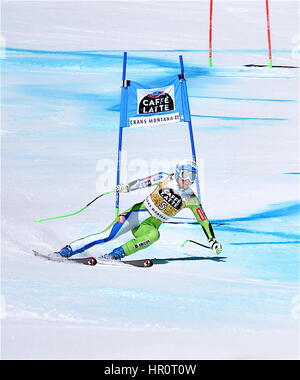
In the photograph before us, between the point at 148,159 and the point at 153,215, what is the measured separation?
3.59 meters

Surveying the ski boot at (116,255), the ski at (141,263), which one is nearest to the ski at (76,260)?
the ski boot at (116,255)

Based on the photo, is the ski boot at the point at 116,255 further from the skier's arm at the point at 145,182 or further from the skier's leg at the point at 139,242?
the skier's arm at the point at 145,182

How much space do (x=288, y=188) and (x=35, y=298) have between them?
4389 mm

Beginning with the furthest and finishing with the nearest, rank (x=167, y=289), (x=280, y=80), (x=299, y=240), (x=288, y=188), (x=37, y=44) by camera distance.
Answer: (x=37, y=44)
(x=280, y=80)
(x=288, y=188)
(x=299, y=240)
(x=167, y=289)

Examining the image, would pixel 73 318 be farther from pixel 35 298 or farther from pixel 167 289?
pixel 167 289

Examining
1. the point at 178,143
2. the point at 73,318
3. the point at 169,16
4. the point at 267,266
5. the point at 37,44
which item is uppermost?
the point at 169,16

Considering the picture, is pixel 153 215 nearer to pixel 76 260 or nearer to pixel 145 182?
pixel 145 182

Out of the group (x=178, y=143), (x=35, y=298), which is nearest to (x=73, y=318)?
(x=35, y=298)

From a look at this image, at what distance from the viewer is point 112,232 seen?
8.04 meters

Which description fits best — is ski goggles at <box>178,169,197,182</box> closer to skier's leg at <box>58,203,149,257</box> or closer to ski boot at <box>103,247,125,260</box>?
skier's leg at <box>58,203,149,257</box>

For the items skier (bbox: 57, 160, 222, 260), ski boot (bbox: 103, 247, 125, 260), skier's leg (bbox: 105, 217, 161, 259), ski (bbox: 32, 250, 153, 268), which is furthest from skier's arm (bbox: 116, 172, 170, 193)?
ski (bbox: 32, 250, 153, 268)

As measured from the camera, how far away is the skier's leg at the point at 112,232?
7.97 meters

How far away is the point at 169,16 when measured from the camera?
18.3 metres

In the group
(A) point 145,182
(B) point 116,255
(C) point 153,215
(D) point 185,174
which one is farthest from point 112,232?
(D) point 185,174
